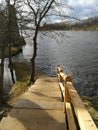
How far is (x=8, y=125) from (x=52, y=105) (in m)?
2.38

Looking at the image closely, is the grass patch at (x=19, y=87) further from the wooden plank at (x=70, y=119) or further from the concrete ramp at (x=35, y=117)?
the wooden plank at (x=70, y=119)

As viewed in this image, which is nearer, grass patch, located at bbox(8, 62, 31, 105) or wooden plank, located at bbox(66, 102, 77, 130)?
wooden plank, located at bbox(66, 102, 77, 130)

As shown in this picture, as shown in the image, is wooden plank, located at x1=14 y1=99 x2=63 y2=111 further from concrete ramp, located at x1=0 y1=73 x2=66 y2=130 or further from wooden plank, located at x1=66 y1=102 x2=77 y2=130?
wooden plank, located at x1=66 y1=102 x2=77 y2=130

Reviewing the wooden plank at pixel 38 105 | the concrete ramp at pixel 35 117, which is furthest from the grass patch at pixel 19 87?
the concrete ramp at pixel 35 117

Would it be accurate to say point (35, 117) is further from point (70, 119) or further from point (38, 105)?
point (38, 105)

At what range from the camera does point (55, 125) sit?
6.93 meters

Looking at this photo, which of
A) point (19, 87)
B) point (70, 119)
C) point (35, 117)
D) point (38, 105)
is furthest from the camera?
point (19, 87)

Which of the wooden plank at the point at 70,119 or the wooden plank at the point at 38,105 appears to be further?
the wooden plank at the point at 38,105

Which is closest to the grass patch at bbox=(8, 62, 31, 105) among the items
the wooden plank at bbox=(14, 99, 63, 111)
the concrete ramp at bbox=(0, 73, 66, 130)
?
the wooden plank at bbox=(14, 99, 63, 111)

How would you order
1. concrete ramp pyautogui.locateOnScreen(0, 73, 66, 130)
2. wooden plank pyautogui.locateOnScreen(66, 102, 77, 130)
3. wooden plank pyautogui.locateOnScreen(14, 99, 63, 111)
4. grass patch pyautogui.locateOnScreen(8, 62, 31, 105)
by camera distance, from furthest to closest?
grass patch pyautogui.locateOnScreen(8, 62, 31, 105) < wooden plank pyautogui.locateOnScreen(14, 99, 63, 111) < concrete ramp pyautogui.locateOnScreen(0, 73, 66, 130) < wooden plank pyautogui.locateOnScreen(66, 102, 77, 130)

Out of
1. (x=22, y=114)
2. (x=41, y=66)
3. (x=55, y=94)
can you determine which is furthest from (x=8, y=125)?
(x=41, y=66)

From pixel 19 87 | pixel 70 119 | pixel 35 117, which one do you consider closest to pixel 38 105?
pixel 35 117

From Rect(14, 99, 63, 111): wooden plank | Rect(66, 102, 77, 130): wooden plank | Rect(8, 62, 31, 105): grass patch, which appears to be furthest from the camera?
Rect(8, 62, 31, 105): grass patch

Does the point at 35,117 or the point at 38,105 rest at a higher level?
the point at 35,117
